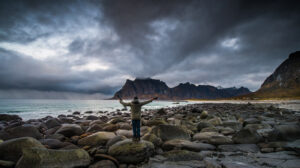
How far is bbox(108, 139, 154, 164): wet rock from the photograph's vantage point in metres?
5.13

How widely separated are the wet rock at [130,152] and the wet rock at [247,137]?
454 cm

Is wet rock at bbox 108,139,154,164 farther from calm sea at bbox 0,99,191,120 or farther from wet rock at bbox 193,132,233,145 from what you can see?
calm sea at bbox 0,99,191,120

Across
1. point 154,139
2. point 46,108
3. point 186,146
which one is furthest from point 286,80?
point 46,108

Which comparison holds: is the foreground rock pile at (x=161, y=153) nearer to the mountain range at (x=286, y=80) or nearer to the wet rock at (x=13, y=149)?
the wet rock at (x=13, y=149)

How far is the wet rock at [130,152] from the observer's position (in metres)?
5.13

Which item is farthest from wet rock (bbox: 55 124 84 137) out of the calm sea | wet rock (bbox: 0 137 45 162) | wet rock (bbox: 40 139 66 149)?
the calm sea

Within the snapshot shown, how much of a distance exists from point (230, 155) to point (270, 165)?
50.0 inches

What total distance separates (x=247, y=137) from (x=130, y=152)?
563 centimetres

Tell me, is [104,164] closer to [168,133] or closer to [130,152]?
[130,152]

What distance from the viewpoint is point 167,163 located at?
497 cm

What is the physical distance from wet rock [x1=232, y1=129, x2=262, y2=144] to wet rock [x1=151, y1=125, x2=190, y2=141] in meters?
2.35

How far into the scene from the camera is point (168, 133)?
7.70m

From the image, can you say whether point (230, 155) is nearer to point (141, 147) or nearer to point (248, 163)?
point (248, 163)

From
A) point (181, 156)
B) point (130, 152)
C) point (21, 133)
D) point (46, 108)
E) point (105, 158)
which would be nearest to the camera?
point (105, 158)
